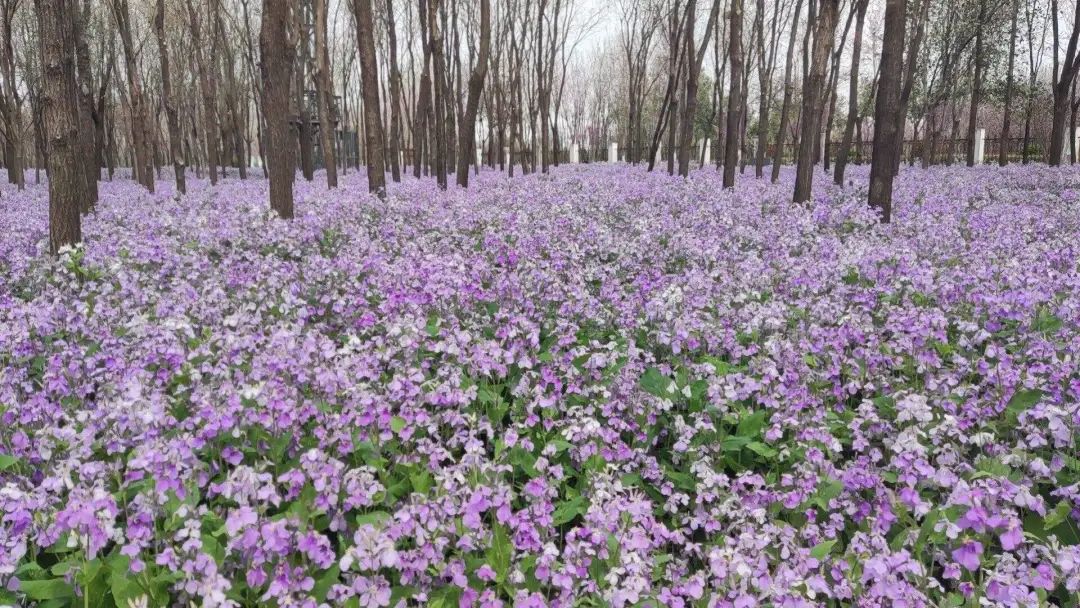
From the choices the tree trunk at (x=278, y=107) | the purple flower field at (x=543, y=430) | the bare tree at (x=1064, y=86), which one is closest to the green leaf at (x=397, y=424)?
the purple flower field at (x=543, y=430)

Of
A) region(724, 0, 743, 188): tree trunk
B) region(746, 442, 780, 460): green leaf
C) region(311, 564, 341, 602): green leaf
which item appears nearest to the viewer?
region(311, 564, 341, 602): green leaf

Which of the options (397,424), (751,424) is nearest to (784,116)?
(751,424)

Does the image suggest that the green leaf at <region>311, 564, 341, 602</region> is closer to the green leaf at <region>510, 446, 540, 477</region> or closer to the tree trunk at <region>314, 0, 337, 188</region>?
the green leaf at <region>510, 446, 540, 477</region>

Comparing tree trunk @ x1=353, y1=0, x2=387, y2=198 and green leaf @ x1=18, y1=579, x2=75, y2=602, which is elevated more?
tree trunk @ x1=353, y1=0, x2=387, y2=198

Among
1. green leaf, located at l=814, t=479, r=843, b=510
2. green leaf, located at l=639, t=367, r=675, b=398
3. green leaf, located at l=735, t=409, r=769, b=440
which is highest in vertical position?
green leaf, located at l=639, t=367, r=675, b=398

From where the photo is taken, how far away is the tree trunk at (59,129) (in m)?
8.07

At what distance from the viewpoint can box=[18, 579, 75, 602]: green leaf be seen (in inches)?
113

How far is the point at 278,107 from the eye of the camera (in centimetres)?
1058

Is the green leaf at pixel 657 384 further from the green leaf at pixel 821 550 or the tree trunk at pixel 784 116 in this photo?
the tree trunk at pixel 784 116

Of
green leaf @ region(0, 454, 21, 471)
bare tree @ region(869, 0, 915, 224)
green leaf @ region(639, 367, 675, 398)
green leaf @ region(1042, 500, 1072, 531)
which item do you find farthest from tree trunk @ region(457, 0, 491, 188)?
green leaf @ region(1042, 500, 1072, 531)

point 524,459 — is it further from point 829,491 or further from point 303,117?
point 303,117

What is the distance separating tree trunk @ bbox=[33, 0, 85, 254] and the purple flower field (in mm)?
474

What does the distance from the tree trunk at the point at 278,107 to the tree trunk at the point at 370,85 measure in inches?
121

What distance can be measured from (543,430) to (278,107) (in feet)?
26.6
